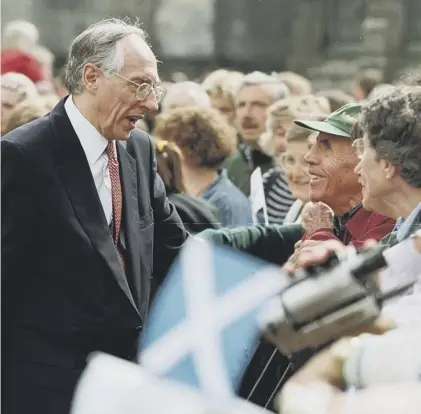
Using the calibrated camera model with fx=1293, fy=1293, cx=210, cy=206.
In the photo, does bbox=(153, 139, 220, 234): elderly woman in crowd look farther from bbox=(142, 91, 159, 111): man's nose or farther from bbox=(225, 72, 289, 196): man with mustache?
bbox=(142, 91, 159, 111): man's nose

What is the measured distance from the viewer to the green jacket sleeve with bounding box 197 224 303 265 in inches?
155

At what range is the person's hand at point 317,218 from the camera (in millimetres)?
3878

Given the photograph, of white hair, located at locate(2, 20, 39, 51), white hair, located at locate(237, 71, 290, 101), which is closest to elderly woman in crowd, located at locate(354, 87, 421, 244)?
white hair, located at locate(237, 71, 290, 101)

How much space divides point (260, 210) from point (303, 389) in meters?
2.59

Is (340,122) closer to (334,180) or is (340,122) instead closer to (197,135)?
(334,180)

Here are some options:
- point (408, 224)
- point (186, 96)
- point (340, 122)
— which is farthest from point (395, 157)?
point (186, 96)

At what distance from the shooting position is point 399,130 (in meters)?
3.15

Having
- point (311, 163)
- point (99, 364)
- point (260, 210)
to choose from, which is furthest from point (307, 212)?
point (99, 364)

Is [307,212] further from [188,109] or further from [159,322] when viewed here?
[159,322]

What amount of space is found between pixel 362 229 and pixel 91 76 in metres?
0.95

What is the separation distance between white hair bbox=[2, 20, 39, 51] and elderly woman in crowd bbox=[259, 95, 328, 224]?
93 cm

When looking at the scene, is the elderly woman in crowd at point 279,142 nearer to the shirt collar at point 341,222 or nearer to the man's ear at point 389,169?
the shirt collar at point 341,222

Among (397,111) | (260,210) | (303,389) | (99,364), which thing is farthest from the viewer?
(260,210)

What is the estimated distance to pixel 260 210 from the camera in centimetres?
460
